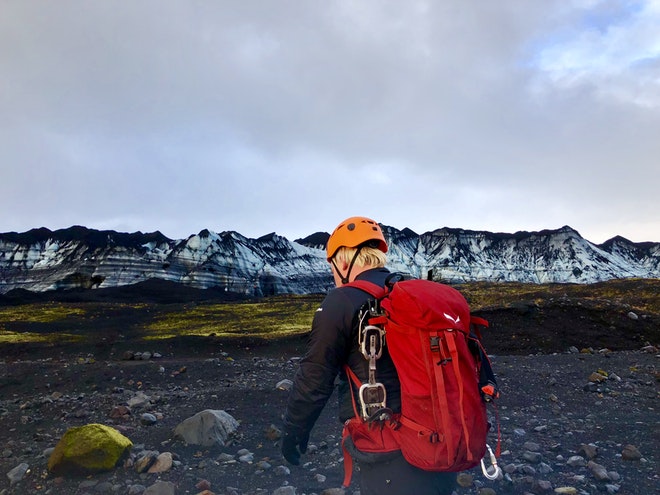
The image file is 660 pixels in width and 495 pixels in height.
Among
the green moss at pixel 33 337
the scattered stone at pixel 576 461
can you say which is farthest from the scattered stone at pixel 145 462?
the green moss at pixel 33 337

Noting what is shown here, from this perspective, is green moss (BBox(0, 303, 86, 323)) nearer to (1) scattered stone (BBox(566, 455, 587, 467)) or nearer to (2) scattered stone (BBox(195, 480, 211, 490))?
(2) scattered stone (BBox(195, 480, 211, 490))

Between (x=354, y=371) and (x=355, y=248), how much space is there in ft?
3.54

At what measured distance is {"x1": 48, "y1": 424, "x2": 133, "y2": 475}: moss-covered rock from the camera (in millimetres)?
7411

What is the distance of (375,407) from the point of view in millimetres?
3717

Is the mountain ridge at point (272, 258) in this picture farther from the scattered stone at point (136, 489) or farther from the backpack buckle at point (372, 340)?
the backpack buckle at point (372, 340)

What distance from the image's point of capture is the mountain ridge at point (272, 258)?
95.1 meters

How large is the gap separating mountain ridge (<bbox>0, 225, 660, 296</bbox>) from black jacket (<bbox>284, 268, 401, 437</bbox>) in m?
95.4

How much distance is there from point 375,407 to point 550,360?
14.7m

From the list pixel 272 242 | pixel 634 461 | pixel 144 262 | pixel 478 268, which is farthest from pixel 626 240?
pixel 634 461

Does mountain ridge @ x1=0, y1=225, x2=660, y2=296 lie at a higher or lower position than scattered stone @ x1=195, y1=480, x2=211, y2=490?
higher

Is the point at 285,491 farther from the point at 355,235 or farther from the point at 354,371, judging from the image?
the point at 355,235

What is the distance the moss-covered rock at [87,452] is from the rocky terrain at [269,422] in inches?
5.5

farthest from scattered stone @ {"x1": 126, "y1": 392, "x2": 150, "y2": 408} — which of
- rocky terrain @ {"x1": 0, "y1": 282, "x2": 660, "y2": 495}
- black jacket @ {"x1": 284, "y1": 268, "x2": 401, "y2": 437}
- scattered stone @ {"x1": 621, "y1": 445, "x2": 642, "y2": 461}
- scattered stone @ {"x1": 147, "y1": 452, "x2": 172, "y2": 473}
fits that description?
scattered stone @ {"x1": 621, "y1": 445, "x2": 642, "y2": 461}

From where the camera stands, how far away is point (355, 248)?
14.2ft
